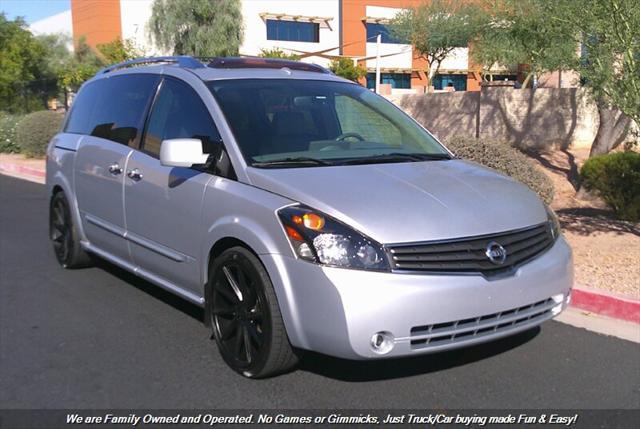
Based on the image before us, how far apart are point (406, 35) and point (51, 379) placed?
3281 centimetres

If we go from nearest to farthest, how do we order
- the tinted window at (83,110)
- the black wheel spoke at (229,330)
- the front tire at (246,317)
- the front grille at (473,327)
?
the front grille at (473,327), the front tire at (246,317), the black wheel spoke at (229,330), the tinted window at (83,110)

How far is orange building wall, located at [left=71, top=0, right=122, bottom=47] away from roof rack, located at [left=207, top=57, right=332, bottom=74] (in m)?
47.2

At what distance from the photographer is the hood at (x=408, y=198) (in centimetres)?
348

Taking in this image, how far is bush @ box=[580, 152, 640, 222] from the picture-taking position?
8367 millimetres

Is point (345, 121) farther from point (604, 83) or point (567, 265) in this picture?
point (604, 83)

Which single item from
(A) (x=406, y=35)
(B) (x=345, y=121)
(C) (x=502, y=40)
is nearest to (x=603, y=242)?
(B) (x=345, y=121)

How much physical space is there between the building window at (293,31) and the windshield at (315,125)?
153 ft

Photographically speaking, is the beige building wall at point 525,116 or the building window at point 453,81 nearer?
the beige building wall at point 525,116

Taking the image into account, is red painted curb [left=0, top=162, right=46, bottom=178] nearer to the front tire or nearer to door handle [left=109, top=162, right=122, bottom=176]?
door handle [left=109, top=162, right=122, bottom=176]

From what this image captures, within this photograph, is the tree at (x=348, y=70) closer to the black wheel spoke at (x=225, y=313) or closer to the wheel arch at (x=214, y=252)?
the wheel arch at (x=214, y=252)

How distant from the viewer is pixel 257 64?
512cm

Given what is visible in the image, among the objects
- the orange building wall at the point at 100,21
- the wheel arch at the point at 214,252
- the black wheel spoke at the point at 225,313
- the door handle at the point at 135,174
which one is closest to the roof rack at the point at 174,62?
the door handle at the point at 135,174

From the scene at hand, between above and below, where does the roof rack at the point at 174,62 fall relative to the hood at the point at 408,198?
above
